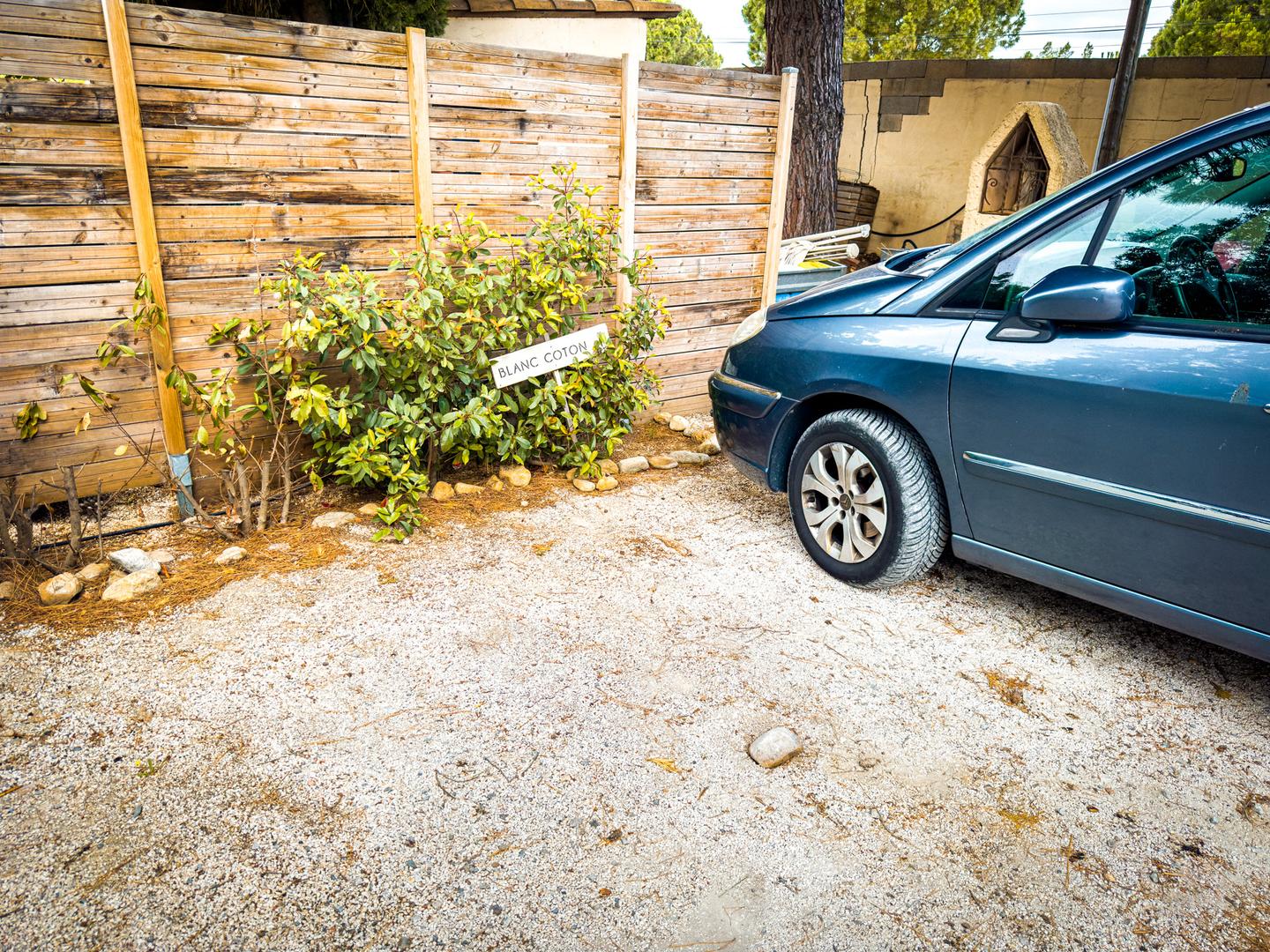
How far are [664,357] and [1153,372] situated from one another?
343 cm

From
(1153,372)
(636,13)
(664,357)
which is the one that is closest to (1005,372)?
(1153,372)

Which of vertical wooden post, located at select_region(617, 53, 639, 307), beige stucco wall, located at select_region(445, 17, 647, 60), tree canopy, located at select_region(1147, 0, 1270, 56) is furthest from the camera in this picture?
tree canopy, located at select_region(1147, 0, 1270, 56)

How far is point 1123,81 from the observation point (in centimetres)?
1090

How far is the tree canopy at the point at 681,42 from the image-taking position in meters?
40.3

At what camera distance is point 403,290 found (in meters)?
4.26

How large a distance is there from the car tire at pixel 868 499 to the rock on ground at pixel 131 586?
2709mm

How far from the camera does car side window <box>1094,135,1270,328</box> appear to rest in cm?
244

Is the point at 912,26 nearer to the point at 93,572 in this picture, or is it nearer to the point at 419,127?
the point at 419,127

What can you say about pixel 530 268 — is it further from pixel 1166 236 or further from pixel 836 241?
pixel 836 241

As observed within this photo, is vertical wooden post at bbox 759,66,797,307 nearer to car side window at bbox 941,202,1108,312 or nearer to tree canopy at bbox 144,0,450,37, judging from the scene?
car side window at bbox 941,202,1108,312

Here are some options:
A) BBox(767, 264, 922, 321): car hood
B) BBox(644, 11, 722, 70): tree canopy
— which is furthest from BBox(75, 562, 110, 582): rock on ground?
BBox(644, 11, 722, 70): tree canopy

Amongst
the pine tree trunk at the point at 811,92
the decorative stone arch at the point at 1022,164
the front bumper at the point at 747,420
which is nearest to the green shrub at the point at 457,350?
the front bumper at the point at 747,420

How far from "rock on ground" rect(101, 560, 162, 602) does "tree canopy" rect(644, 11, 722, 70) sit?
4030 cm

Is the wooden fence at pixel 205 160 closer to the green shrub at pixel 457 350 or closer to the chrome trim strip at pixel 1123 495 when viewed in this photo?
the green shrub at pixel 457 350
